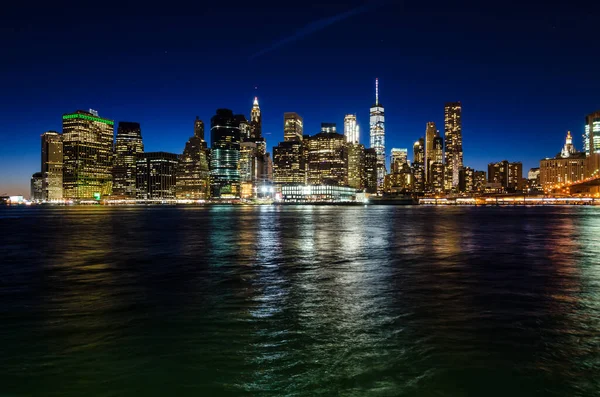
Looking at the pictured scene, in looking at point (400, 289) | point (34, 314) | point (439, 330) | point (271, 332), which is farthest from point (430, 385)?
point (34, 314)

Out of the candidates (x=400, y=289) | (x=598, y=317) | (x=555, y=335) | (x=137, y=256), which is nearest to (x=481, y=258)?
(x=400, y=289)

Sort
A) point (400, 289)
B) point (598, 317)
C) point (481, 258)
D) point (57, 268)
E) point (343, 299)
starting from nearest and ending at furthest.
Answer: point (598, 317) < point (343, 299) < point (400, 289) < point (57, 268) < point (481, 258)

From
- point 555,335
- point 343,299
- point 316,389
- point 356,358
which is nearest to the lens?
point 316,389

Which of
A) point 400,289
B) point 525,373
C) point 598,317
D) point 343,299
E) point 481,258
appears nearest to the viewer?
→ point 525,373

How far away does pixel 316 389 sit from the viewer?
945 cm

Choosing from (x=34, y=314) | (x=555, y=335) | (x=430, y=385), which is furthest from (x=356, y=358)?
(x=34, y=314)

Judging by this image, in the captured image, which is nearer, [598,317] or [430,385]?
[430,385]

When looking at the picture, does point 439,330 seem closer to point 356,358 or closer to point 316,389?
point 356,358

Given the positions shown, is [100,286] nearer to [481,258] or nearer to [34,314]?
[34,314]

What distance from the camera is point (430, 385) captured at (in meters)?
9.76

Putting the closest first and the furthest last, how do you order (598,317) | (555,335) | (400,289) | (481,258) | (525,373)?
(525,373) → (555,335) → (598,317) → (400,289) → (481,258)

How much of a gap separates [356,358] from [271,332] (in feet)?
11.2

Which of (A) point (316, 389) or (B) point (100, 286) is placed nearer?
(A) point (316, 389)

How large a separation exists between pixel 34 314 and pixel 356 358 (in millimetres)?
12391
